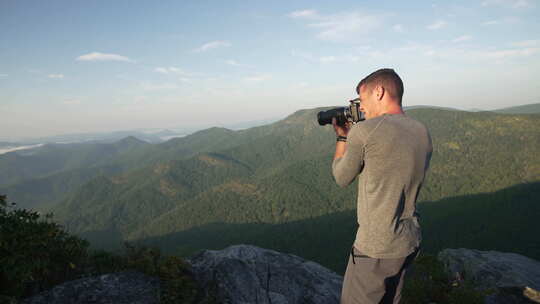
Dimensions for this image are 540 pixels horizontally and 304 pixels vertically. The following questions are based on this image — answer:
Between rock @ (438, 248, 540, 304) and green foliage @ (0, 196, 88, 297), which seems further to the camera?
rock @ (438, 248, 540, 304)

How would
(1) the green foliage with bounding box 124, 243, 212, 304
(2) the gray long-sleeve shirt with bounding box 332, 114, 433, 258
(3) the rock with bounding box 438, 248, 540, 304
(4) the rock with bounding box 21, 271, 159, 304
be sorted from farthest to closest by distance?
(3) the rock with bounding box 438, 248, 540, 304 < (1) the green foliage with bounding box 124, 243, 212, 304 < (4) the rock with bounding box 21, 271, 159, 304 < (2) the gray long-sleeve shirt with bounding box 332, 114, 433, 258

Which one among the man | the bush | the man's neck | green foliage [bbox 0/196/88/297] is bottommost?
the bush

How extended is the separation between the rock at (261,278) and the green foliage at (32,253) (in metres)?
2.86

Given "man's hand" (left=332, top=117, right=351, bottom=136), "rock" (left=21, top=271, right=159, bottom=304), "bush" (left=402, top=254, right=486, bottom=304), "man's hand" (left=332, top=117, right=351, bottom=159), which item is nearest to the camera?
"man's hand" (left=332, top=117, right=351, bottom=159)

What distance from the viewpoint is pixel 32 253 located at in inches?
224

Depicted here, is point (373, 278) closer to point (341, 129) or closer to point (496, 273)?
point (341, 129)

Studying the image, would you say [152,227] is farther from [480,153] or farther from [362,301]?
[480,153]

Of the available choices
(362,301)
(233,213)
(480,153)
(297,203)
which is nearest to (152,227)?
(233,213)

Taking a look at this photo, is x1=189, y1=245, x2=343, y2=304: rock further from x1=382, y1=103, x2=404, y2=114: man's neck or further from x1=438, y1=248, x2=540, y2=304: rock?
x1=382, y1=103, x2=404, y2=114: man's neck

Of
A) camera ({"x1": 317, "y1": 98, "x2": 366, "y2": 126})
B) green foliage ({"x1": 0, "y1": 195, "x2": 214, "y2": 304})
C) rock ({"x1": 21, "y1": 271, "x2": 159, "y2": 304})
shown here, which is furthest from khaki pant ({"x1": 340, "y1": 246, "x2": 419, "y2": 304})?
rock ({"x1": 21, "y1": 271, "x2": 159, "y2": 304})

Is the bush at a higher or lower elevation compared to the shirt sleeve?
lower

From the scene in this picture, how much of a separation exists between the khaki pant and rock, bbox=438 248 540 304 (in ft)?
18.4

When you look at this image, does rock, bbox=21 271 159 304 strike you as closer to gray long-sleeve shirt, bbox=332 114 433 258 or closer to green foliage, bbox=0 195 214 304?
green foliage, bbox=0 195 214 304

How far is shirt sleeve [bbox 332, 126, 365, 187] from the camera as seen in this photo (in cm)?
279
